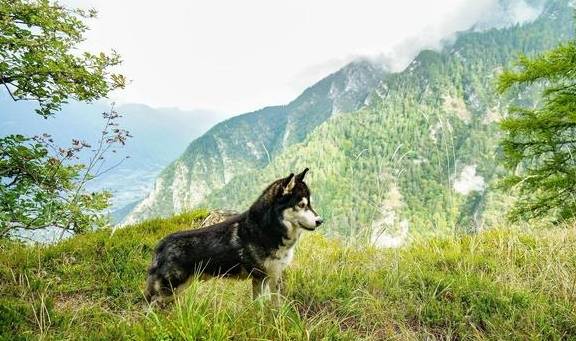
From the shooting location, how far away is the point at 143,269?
755 cm

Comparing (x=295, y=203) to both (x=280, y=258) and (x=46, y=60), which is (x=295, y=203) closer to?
(x=280, y=258)

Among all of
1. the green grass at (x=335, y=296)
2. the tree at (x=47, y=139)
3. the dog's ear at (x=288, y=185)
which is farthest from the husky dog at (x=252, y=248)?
the tree at (x=47, y=139)

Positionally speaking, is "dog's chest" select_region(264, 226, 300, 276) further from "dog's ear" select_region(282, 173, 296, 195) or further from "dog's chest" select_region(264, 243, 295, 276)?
"dog's ear" select_region(282, 173, 296, 195)

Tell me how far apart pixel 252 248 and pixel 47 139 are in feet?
27.6

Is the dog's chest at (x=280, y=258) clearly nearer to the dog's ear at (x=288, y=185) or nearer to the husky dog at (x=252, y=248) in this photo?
the husky dog at (x=252, y=248)

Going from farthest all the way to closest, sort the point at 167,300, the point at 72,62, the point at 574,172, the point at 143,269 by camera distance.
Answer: the point at 574,172, the point at 72,62, the point at 143,269, the point at 167,300

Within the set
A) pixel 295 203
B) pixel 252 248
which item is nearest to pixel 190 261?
pixel 252 248

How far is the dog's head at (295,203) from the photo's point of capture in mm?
5543

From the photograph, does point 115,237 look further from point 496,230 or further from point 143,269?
point 496,230

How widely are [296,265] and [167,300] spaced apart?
217 cm

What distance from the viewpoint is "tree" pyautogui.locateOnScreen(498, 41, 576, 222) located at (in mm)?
18531

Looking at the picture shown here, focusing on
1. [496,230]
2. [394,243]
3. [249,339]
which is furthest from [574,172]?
[249,339]

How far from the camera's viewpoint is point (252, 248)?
224 inches

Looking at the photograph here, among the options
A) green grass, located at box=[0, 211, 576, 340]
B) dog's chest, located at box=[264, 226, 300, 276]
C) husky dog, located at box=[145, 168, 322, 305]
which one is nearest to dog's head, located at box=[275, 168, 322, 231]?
husky dog, located at box=[145, 168, 322, 305]
